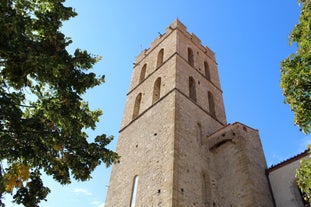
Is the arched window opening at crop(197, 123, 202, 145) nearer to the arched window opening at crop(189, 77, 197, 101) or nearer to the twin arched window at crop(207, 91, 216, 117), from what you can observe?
the arched window opening at crop(189, 77, 197, 101)

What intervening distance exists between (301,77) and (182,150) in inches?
251

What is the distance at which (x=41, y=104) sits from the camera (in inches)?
235

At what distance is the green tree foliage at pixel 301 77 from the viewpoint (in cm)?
671

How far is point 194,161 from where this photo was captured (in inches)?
487

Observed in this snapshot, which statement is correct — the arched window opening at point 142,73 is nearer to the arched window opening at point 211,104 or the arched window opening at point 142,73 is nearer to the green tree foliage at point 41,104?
the arched window opening at point 211,104

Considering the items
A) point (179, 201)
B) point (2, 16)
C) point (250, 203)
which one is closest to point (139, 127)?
point (179, 201)

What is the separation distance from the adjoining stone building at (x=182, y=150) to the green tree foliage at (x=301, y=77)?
4915 millimetres

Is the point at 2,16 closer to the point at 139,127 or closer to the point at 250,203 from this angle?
the point at 250,203

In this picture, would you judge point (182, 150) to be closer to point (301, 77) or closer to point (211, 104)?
point (301, 77)

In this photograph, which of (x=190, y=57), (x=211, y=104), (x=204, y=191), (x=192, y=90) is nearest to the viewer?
(x=204, y=191)

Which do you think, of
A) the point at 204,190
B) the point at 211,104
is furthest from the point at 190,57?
the point at 204,190

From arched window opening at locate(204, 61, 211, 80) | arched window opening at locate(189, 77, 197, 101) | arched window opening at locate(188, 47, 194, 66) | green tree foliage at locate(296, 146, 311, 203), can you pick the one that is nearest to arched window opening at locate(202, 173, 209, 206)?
green tree foliage at locate(296, 146, 311, 203)

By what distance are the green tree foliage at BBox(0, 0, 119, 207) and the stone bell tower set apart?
4.70 m

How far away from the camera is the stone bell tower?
1102 cm
